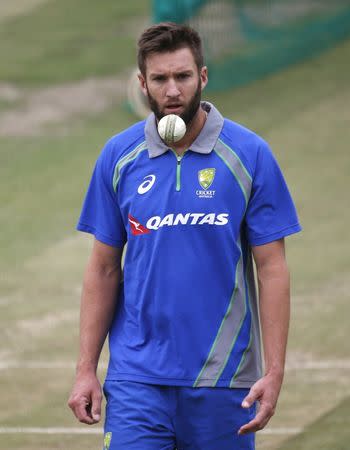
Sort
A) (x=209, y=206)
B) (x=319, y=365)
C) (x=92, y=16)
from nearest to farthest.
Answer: (x=209, y=206) < (x=319, y=365) < (x=92, y=16)

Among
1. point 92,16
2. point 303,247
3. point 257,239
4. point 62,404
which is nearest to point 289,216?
point 257,239

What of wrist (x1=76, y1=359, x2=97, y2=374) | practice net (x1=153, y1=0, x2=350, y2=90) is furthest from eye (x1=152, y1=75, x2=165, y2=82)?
practice net (x1=153, y1=0, x2=350, y2=90)

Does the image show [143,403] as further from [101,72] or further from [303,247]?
[101,72]

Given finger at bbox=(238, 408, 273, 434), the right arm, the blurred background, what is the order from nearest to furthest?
finger at bbox=(238, 408, 273, 434), the right arm, the blurred background

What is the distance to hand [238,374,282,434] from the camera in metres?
5.14

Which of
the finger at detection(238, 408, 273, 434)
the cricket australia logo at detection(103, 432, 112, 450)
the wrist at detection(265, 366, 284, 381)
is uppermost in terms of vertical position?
the wrist at detection(265, 366, 284, 381)

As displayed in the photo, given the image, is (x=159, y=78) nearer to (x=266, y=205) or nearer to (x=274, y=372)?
(x=266, y=205)

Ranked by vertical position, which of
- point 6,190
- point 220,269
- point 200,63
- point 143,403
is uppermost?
point 200,63

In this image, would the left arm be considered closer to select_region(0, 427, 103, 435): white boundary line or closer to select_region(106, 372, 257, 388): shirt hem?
select_region(106, 372, 257, 388): shirt hem

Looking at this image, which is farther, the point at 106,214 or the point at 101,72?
the point at 101,72

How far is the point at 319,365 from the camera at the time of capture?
34.2 ft

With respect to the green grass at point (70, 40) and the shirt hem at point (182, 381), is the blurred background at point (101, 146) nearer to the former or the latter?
the green grass at point (70, 40)

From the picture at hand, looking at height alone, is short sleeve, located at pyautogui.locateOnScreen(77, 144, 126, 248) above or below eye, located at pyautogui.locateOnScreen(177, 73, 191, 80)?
below

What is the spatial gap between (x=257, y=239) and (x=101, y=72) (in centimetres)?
1667
